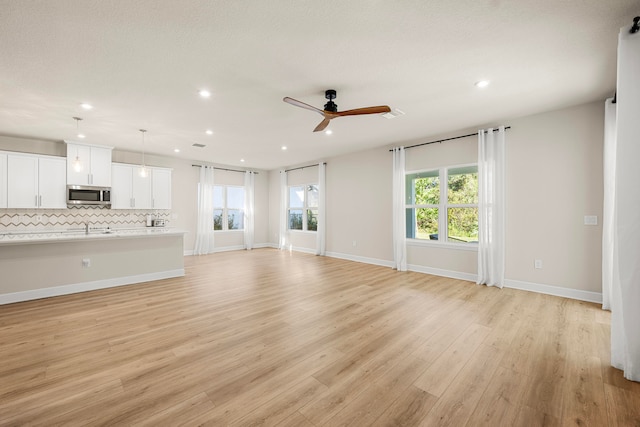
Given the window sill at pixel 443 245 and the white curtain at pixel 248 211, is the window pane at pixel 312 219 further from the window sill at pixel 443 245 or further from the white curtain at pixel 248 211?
the window sill at pixel 443 245

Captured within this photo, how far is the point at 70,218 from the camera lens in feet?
19.8

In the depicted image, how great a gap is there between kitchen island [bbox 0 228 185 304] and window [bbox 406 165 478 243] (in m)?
4.90

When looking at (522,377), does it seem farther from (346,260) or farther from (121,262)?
(121,262)

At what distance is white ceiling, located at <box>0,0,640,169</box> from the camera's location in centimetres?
207

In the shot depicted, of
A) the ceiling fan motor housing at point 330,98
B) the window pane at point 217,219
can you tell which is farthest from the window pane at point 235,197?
the ceiling fan motor housing at point 330,98

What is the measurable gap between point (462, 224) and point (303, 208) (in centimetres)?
485

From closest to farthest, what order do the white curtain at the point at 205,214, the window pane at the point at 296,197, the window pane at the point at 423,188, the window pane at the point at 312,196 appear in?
the window pane at the point at 423,188 < the white curtain at the point at 205,214 < the window pane at the point at 312,196 < the window pane at the point at 296,197

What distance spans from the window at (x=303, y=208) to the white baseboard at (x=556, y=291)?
207 inches

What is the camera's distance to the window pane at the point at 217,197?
858cm

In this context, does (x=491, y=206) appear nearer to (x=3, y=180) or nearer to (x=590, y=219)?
(x=590, y=219)

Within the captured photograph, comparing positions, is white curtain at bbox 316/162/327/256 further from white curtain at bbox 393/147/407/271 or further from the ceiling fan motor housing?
the ceiling fan motor housing

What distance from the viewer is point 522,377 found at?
6.80 ft

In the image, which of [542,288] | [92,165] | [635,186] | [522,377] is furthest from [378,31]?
[92,165]

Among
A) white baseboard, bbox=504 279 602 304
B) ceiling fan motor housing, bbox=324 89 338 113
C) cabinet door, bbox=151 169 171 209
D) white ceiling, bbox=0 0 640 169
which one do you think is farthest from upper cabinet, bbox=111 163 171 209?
white baseboard, bbox=504 279 602 304
